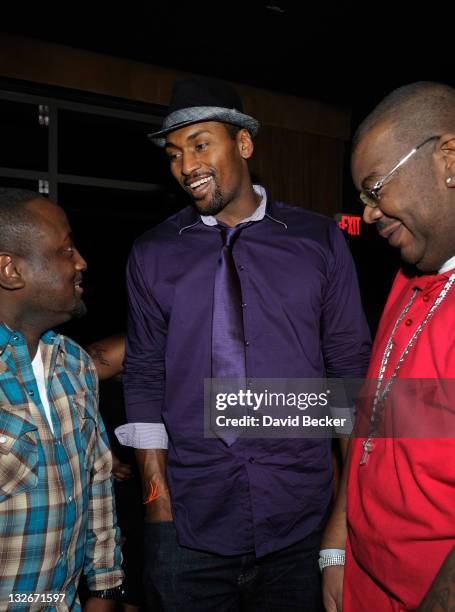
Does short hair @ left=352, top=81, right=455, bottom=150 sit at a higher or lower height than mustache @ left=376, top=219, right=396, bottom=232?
higher

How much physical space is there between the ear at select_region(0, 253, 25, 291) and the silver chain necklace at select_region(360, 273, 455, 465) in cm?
109

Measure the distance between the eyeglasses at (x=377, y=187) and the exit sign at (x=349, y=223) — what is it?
5.76 metres

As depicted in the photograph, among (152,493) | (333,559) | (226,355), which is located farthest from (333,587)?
(226,355)

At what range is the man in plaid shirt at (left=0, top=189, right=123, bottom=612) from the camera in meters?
1.48

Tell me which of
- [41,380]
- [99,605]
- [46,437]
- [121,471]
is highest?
[41,380]

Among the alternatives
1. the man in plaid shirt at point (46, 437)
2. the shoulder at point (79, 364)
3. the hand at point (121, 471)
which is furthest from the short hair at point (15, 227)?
the hand at point (121, 471)

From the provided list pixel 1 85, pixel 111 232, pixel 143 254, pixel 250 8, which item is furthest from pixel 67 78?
pixel 111 232

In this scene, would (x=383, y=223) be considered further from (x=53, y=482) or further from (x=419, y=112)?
(x=53, y=482)

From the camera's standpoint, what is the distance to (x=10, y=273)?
1.68 meters

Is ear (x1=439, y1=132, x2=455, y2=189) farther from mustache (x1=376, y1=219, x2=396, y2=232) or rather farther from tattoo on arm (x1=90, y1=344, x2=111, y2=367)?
tattoo on arm (x1=90, y1=344, x2=111, y2=367)

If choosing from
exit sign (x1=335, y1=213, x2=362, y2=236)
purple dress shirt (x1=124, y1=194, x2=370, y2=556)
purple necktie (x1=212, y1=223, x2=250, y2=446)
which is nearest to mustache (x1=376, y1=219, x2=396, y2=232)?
purple dress shirt (x1=124, y1=194, x2=370, y2=556)

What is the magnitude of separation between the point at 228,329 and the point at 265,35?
4586 mm

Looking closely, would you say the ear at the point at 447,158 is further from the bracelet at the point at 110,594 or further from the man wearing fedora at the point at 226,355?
the bracelet at the point at 110,594

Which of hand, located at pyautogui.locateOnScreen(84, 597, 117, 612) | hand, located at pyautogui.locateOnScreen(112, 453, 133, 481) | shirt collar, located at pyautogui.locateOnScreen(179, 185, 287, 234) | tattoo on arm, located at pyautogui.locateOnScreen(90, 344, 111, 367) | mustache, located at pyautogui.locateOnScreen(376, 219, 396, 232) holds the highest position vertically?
shirt collar, located at pyautogui.locateOnScreen(179, 185, 287, 234)
